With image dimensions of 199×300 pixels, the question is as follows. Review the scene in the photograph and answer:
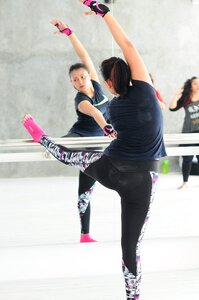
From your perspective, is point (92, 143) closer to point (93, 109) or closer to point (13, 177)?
point (93, 109)

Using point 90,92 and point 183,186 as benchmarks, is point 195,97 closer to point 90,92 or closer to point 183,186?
point 183,186

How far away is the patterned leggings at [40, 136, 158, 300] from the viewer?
1.88 meters

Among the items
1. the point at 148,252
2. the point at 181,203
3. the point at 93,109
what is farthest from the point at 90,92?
the point at 181,203

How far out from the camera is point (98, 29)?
276 inches

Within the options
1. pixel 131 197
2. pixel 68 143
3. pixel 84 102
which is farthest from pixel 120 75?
pixel 84 102

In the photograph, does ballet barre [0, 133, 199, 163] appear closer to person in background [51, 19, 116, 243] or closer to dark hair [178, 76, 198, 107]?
person in background [51, 19, 116, 243]

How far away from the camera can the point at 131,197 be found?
6.21 ft

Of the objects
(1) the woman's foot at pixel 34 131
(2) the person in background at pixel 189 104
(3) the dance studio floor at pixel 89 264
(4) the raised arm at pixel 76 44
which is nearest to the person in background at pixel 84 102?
(4) the raised arm at pixel 76 44

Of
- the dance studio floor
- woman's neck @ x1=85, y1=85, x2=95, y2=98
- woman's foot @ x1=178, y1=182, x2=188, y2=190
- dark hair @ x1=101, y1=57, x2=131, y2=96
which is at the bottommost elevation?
the dance studio floor

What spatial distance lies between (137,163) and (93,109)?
91 cm

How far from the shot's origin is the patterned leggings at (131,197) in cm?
188

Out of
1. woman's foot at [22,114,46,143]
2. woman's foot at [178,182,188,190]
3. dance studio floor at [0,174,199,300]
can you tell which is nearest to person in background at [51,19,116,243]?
dance studio floor at [0,174,199,300]

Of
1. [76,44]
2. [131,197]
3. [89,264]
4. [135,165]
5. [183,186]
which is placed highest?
[76,44]

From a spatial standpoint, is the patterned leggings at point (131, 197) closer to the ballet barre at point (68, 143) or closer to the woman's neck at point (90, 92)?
the ballet barre at point (68, 143)
